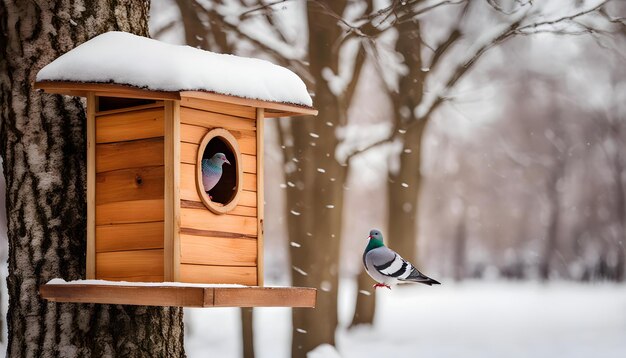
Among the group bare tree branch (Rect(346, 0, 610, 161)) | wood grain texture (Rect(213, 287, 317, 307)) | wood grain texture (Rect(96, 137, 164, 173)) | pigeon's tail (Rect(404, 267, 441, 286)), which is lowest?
pigeon's tail (Rect(404, 267, 441, 286))

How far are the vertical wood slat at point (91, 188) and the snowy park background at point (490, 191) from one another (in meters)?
4.80

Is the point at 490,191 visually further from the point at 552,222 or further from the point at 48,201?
the point at 48,201

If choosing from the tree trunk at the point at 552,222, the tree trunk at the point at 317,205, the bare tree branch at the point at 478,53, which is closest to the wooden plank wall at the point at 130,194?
the bare tree branch at the point at 478,53

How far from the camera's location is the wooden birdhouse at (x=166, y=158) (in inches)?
130

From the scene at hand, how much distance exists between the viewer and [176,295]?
313 centimetres

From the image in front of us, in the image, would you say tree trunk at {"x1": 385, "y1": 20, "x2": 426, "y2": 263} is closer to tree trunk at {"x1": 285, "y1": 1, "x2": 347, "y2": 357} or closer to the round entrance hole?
tree trunk at {"x1": 285, "y1": 1, "x2": 347, "y2": 357}

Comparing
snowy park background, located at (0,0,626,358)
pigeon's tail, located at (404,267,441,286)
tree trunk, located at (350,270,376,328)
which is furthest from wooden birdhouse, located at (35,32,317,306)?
tree trunk, located at (350,270,376,328)

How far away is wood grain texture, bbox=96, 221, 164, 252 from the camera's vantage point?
342cm

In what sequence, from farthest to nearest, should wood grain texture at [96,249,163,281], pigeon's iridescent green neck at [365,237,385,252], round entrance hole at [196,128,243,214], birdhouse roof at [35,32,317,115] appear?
pigeon's iridescent green neck at [365,237,385,252]
round entrance hole at [196,128,243,214]
wood grain texture at [96,249,163,281]
birdhouse roof at [35,32,317,115]

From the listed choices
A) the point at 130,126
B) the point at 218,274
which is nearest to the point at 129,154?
the point at 130,126

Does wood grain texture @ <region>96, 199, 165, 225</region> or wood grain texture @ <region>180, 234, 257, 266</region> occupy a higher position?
wood grain texture @ <region>96, 199, 165, 225</region>

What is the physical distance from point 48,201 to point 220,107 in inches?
31.3

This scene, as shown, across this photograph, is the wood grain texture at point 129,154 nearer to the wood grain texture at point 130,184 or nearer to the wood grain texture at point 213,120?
the wood grain texture at point 130,184

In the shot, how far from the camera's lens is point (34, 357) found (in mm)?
3768
